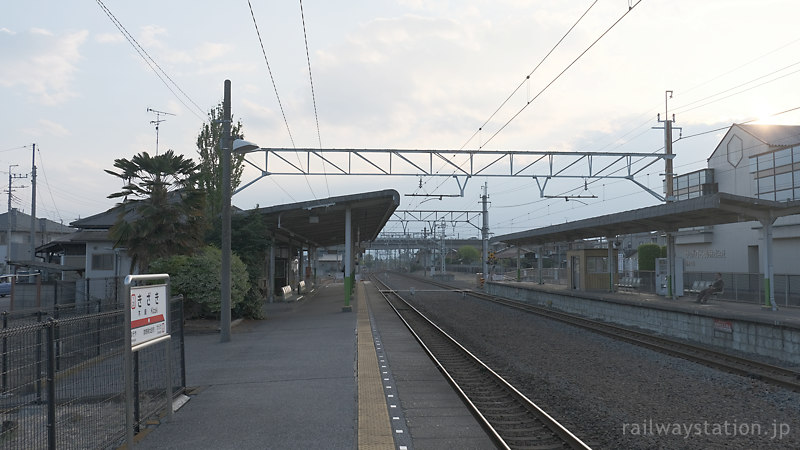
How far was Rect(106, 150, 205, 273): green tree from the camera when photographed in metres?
18.5

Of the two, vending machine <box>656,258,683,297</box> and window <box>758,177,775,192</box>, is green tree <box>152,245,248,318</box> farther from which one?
window <box>758,177,775,192</box>

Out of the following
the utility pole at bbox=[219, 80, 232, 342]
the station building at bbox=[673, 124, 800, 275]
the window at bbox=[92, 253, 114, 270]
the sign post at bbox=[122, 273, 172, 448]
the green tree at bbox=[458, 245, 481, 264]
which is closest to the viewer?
the sign post at bbox=[122, 273, 172, 448]

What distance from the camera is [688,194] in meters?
42.6

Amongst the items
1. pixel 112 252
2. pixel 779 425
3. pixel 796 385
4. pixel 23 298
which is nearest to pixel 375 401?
pixel 779 425

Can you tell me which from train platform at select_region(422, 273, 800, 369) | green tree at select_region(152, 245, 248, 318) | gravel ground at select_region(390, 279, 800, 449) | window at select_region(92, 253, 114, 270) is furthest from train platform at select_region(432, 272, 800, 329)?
window at select_region(92, 253, 114, 270)

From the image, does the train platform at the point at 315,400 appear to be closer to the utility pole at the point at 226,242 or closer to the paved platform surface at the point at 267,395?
the paved platform surface at the point at 267,395

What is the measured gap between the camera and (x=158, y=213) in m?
18.7

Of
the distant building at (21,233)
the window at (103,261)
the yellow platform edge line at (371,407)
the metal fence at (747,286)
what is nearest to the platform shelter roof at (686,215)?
the metal fence at (747,286)

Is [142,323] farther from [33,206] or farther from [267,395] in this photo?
[33,206]

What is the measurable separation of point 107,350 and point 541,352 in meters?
9.64

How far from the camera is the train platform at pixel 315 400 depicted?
671 cm

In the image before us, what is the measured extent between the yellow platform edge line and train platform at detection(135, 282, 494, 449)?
0.04 feet

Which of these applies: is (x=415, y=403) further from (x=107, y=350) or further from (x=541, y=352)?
(x=541, y=352)

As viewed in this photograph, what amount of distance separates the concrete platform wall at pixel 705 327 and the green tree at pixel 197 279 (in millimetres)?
12718
